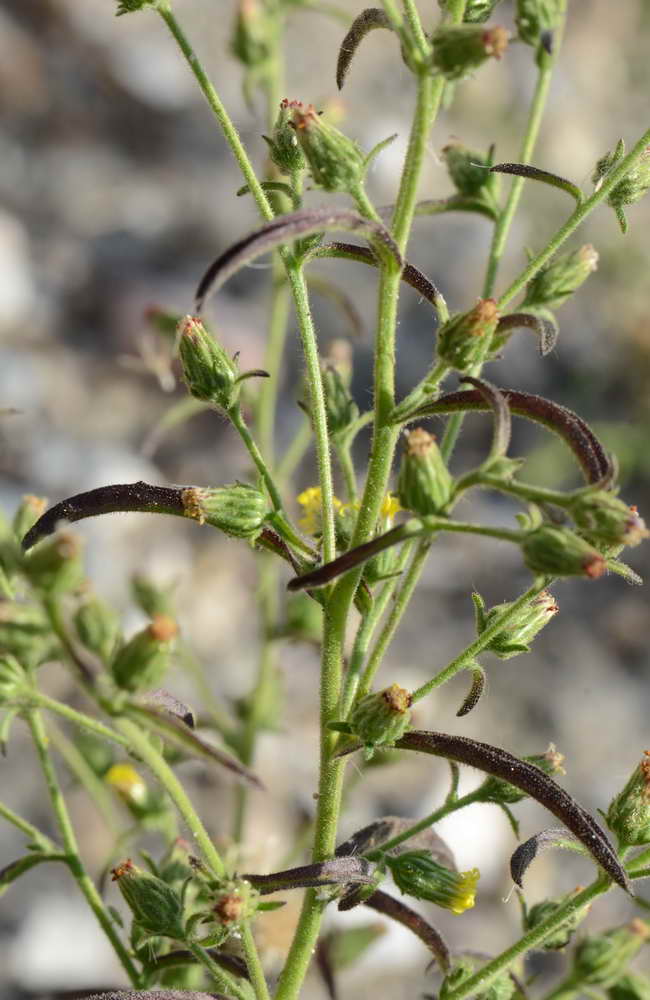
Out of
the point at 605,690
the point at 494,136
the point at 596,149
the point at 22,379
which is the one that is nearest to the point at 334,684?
the point at 605,690

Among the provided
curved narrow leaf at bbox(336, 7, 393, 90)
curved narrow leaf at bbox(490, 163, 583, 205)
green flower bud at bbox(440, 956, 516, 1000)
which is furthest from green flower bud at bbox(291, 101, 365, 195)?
green flower bud at bbox(440, 956, 516, 1000)

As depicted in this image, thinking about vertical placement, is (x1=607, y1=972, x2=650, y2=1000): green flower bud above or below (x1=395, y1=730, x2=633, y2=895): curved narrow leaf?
below

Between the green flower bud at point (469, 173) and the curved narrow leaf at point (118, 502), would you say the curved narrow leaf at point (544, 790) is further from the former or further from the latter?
the green flower bud at point (469, 173)

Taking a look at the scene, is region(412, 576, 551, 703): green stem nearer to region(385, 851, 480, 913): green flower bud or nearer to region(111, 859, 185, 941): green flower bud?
region(385, 851, 480, 913): green flower bud

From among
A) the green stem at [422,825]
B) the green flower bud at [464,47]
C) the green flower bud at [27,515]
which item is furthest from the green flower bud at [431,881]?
the green flower bud at [464,47]

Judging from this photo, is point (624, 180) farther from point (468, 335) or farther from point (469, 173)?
point (468, 335)

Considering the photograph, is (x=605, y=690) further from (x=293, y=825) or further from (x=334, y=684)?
(x=334, y=684)
